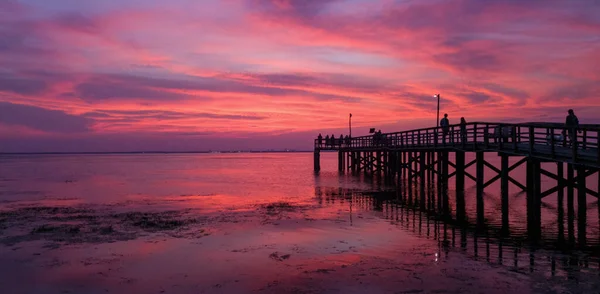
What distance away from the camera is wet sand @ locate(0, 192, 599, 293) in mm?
10852

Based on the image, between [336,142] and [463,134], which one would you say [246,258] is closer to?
[463,134]

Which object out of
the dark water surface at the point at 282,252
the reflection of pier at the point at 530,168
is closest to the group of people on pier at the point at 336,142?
the reflection of pier at the point at 530,168

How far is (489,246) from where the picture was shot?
14.4 m

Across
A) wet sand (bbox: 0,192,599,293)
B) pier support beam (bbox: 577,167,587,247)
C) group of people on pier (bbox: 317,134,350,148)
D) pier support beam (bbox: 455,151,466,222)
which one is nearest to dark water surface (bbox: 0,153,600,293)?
wet sand (bbox: 0,192,599,293)

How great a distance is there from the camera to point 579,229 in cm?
1714

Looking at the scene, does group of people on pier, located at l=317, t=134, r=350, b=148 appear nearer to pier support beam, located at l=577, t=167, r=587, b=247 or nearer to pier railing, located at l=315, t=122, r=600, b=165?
pier railing, located at l=315, t=122, r=600, b=165

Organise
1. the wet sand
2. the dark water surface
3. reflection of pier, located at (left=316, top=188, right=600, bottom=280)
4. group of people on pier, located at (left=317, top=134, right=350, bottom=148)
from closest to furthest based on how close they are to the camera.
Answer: the wet sand
the dark water surface
reflection of pier, located at (left=316, top=188, right=600, bottom=280)
group of people on pier, located at (left=317, top=134, right=350, bottom=148)

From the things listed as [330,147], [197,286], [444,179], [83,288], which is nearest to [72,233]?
[83,288]

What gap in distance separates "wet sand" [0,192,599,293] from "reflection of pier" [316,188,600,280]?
0.18 m

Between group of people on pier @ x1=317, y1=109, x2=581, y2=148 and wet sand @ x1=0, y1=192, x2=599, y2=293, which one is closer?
wet sand @ x1=0, y1=192, x2=599, y2=293

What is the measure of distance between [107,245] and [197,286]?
5595 mm

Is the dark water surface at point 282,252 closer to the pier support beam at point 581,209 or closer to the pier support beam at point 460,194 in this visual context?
the pier support beam at point 581,209

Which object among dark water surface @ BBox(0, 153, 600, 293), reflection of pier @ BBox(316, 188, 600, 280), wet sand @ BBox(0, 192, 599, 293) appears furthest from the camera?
reflection of pier @ BBox(316, 188, 600, 280)

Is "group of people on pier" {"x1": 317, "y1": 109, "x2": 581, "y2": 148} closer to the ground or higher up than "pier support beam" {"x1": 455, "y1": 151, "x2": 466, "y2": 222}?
higher up
